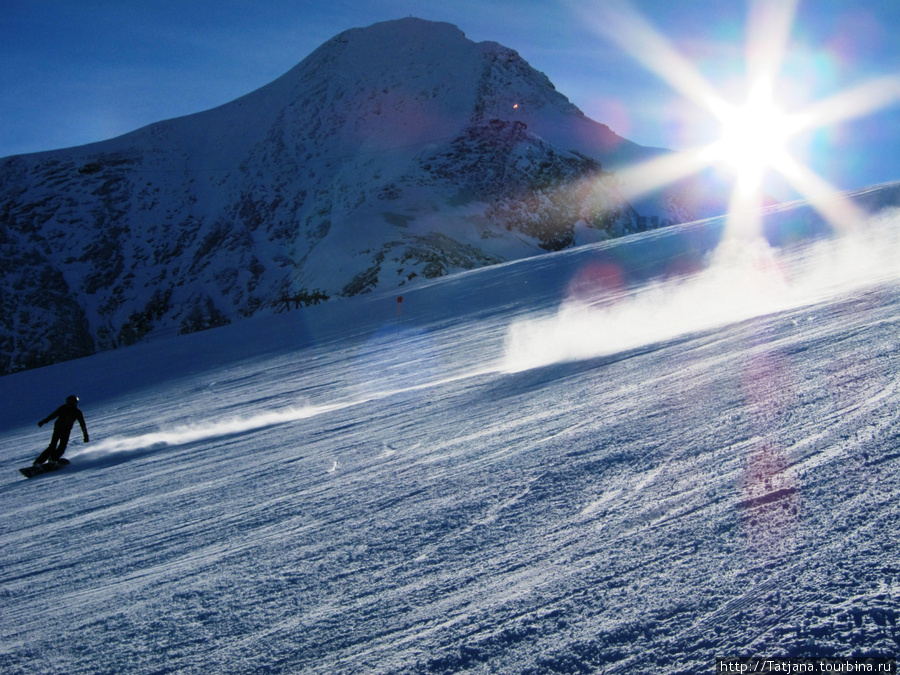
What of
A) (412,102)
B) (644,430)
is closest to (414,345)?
(644,430)

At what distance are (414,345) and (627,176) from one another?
12754 centimetres

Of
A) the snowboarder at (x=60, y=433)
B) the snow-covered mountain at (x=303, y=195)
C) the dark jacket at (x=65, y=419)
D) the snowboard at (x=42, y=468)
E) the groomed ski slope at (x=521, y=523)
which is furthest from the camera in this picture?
the snow-covered mountain at (x=303, y=195)

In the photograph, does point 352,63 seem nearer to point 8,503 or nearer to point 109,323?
point 109,323

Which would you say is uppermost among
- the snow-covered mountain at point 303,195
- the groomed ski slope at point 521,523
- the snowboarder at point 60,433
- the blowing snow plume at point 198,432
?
the snow-covered mountain at point 303,195

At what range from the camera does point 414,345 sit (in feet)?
47.8

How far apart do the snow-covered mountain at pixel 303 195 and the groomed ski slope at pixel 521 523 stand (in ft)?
210

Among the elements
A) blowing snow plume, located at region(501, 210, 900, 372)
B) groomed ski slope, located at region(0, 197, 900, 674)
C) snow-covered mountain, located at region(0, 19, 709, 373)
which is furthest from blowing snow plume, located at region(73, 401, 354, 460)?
snow-covered mountain, located at region(0, 19, 709, 373)

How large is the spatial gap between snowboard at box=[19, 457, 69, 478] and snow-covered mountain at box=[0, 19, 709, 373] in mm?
62300

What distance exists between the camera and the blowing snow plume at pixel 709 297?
8319mm

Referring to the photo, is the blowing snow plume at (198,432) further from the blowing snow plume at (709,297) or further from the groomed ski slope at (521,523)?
the blowing snow plume at (709,297)

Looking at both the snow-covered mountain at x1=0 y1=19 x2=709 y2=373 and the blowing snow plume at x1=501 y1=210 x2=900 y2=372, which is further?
the snow-covered mountain at x1=0 y1=19 x2=709 y2=373

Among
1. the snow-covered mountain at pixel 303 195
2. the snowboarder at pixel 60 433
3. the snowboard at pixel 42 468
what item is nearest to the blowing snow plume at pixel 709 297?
the snowboard at pixel 42 468

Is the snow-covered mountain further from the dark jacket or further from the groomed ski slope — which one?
the groomed ski slope

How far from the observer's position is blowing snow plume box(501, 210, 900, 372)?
8319mm
